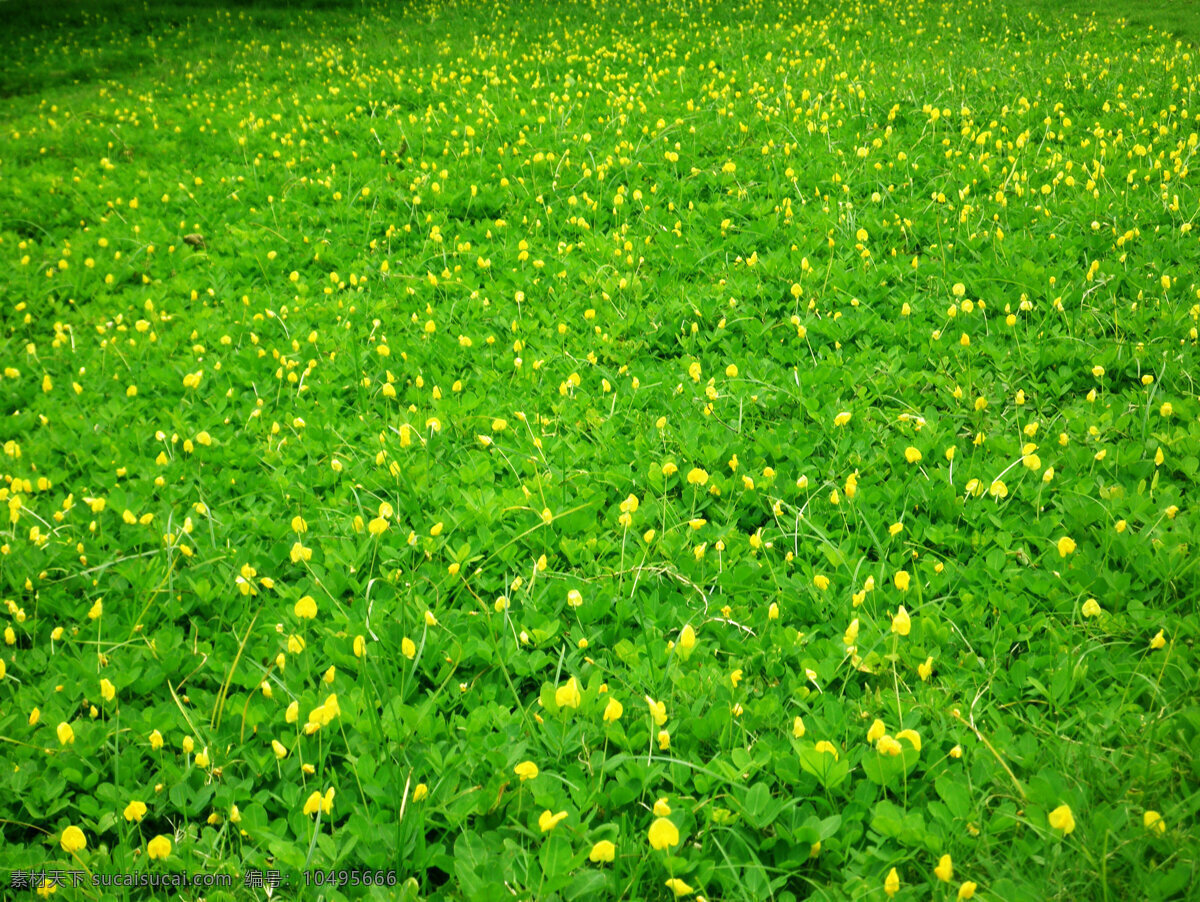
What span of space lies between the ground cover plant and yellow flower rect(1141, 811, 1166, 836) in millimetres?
22

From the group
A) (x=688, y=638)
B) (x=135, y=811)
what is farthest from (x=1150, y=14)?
(x=135, y=811)

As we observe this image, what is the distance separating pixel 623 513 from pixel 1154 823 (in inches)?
77.4

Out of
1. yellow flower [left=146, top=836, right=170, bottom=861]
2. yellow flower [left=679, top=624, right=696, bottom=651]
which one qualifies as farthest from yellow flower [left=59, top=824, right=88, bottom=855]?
yellow flower [left=679, top=624, right=696, bottom=651]

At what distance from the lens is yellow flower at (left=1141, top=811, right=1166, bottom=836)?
6.25 ft

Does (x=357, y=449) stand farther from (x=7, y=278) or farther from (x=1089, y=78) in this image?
(x=1089, y=78)

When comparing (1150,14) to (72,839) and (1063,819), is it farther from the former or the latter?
(72,839)

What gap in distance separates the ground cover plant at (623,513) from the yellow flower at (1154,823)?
0.02 m

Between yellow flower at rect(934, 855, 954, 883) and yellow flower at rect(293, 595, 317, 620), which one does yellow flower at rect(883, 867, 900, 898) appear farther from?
yellow flower at rect(293, 595, 317, 620)

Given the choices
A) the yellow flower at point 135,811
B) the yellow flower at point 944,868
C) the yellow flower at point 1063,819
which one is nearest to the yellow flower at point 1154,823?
the yellow flower at point 1063,819

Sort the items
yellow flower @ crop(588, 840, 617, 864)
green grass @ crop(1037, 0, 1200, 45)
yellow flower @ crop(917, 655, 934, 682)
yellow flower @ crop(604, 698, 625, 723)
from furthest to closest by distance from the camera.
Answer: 1. green grass @ crop(1037, 0, 1200, 45)
2. yellow flower @ crop(917, 655, 934, 682)
3. yellow flower @ crop(604, 698, 625, 723)
4. yellow flower @ crop(588, 840, 617, 864)

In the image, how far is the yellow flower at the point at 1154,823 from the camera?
6.25ft

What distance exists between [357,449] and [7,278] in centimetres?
416

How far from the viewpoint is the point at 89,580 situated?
10.7 feet

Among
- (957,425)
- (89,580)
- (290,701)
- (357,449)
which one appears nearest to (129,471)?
(89,580)
